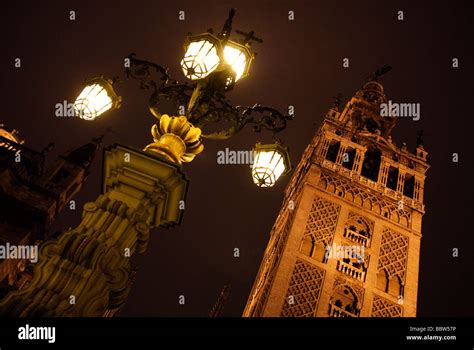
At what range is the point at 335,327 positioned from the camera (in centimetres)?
389

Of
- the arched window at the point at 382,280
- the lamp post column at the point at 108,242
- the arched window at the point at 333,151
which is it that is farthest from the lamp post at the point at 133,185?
the arched window at the point at 333,151

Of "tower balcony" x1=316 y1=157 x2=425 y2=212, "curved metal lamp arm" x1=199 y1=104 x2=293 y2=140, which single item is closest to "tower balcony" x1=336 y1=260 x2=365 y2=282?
"tower balcony" x1=316 y1=157 x2=425 y2=212

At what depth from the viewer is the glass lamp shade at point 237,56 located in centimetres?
735

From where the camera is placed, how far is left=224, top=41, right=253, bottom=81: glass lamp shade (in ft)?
24.1

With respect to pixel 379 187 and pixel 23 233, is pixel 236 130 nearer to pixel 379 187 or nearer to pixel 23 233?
pixel 23 233

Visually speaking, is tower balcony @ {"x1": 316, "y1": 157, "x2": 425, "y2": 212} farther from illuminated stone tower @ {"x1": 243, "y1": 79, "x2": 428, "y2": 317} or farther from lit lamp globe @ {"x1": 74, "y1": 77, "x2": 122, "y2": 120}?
lit lamp globe @ {"x1": 74, "y1": 77, "x2": 122, "y2": 120}

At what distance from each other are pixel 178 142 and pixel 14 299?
255 cm

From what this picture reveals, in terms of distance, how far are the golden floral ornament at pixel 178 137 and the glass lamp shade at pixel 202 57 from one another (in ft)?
2.27

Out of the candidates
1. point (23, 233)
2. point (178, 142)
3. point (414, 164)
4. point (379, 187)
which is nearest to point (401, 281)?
point (379, 187)

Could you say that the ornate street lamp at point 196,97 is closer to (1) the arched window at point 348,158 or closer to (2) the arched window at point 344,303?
(2) the arched window at point 344,303

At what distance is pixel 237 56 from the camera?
293 inches

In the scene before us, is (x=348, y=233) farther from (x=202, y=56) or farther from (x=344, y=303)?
(x=202, y=56)

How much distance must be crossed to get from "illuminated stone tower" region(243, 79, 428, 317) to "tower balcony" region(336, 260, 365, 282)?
0.14 feet

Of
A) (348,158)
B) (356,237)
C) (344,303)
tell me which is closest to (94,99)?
(344,303)
